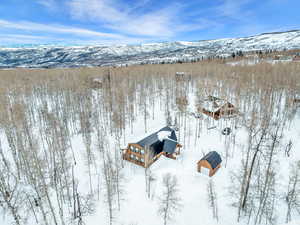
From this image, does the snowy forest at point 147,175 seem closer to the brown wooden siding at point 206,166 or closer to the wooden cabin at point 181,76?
the brown wooden siding at point 206,166

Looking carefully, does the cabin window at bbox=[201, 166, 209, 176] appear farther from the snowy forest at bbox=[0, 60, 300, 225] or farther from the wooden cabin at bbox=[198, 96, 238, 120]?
the wooden cabin at bbox=[198, 96, 238, 120]

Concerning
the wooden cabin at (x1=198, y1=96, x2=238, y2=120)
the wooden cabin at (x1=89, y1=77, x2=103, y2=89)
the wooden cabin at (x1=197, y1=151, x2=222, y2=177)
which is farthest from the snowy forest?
the wooden cabin at (x1=89, y1=77, x2=103, y2=89)

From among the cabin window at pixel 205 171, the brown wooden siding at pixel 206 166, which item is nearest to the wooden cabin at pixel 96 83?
the brown wooden siding at pixel 206 166

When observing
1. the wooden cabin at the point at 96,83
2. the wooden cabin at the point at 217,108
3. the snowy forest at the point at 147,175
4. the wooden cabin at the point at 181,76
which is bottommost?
the snowy forest at the point at 147,175

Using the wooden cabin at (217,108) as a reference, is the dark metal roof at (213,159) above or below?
below

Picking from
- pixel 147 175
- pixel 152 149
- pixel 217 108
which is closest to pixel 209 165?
pixel 152 149
